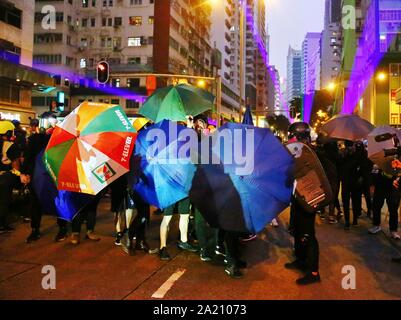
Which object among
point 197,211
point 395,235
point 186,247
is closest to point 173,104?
point 197,211

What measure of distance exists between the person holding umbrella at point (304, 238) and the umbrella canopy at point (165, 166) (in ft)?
5.14

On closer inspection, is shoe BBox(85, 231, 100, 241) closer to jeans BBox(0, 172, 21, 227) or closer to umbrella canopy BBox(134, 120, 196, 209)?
jeans BBox(0, 172, 21, 227)

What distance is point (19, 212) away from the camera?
31.2 ft

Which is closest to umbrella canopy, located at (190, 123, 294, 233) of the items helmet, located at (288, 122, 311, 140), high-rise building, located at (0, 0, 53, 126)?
helmet, located at (288, 122, 311, 140)

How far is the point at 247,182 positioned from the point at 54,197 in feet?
11.0

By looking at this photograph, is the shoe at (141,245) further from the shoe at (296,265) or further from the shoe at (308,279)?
the shoe at (308,279)

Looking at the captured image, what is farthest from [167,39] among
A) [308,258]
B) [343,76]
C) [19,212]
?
[308,258]

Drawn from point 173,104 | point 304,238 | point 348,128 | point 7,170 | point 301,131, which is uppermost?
point 173,104

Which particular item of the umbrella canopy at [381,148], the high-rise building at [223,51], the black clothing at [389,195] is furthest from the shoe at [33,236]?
the high-rise building at [223,51]

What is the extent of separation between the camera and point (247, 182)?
15.1ft

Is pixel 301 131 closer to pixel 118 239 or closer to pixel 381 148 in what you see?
pixel 381 148

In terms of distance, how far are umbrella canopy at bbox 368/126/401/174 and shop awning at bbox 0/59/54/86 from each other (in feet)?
82.1

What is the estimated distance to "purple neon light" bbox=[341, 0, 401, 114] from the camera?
99.9 ft
